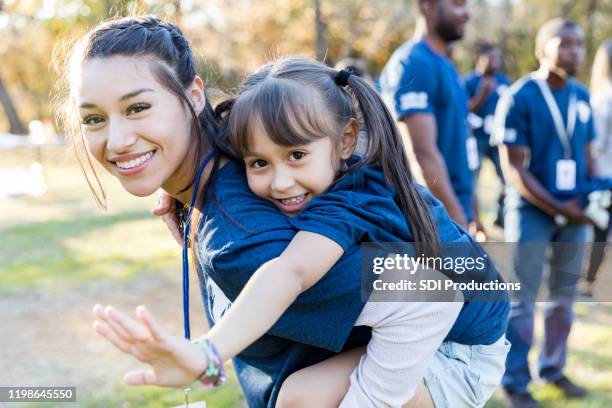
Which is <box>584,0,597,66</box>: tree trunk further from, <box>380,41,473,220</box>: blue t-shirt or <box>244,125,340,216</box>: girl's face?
<box>244,125,340,216</box>: girl's face

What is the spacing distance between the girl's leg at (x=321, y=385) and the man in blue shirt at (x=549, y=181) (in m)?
2.47

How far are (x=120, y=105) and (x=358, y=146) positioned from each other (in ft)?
1.94

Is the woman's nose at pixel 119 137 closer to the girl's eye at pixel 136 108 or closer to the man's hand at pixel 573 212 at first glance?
the girl's eye at pixel 136 108

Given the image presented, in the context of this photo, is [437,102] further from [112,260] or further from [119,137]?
[112,260]

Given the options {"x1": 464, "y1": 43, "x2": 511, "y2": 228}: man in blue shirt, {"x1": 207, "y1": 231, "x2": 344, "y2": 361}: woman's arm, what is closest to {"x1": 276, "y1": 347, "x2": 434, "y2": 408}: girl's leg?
{"x1": 207, "y1": 231, "x2": 344, "y2": 361}: woman's arm

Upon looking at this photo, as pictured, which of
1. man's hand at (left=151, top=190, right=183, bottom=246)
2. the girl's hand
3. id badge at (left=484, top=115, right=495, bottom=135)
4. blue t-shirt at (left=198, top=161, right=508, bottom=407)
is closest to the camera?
the girl's hand

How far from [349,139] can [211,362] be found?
725 millimetres

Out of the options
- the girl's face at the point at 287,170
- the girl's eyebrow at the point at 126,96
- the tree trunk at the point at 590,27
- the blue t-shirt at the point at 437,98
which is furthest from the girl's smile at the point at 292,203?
the tree trunk at the point at 590,27

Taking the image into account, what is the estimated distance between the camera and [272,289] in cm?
137

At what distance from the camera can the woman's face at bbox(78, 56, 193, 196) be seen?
161 centimetres

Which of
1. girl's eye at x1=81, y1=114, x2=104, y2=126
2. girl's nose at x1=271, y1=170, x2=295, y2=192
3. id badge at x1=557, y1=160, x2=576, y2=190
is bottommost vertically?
id badge at x1=557, y1=160, x2=576, y2=190

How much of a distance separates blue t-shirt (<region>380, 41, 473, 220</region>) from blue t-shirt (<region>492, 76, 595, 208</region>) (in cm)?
29

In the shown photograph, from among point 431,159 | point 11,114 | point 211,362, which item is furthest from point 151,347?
point 11,114

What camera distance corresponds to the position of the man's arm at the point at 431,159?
11.8 ft
